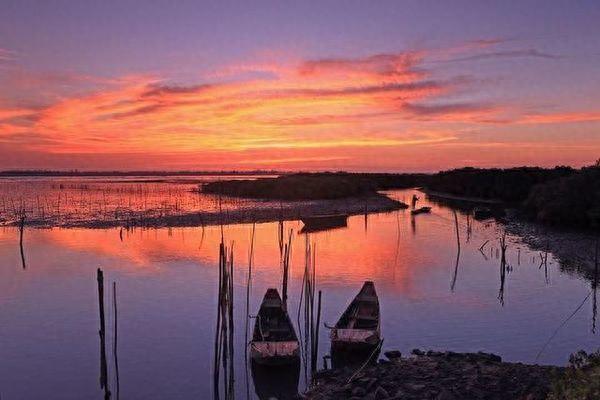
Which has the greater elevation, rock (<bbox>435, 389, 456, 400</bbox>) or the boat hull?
rock (<bbox>435, 389, 456, 400</bbox>)

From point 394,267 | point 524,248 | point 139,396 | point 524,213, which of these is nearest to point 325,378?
point 139,396

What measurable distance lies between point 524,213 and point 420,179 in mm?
79976

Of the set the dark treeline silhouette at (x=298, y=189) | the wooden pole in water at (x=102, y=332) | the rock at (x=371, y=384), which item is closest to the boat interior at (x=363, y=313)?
the rock at (x=371, y=384)

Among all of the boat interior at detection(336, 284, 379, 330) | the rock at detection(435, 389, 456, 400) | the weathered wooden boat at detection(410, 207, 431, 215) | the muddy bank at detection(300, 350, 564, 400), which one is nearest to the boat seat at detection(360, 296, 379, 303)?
the boat interior at detection(336, 284, 379, 330)

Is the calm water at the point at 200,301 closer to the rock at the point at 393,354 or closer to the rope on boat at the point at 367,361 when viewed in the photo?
the rope on boat at the point at 367,361

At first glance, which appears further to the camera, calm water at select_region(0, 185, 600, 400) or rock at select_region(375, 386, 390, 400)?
calm water at select_region(0, 185, 600, 400)

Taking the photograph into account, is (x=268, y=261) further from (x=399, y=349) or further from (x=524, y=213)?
(x=524, y=213)

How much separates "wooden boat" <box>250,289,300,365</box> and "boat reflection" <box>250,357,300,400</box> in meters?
0.30

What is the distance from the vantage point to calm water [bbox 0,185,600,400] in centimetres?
1556

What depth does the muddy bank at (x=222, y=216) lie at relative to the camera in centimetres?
4662

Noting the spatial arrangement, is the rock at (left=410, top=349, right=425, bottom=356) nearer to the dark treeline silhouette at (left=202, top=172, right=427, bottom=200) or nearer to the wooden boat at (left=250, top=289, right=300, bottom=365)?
the wooden boat at (left=250, top=289, right=300, bottom=365)

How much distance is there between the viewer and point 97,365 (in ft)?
51.7

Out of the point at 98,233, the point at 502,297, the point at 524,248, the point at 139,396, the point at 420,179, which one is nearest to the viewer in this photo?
the point at 139,396

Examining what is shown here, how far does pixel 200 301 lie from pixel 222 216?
1111 inches
